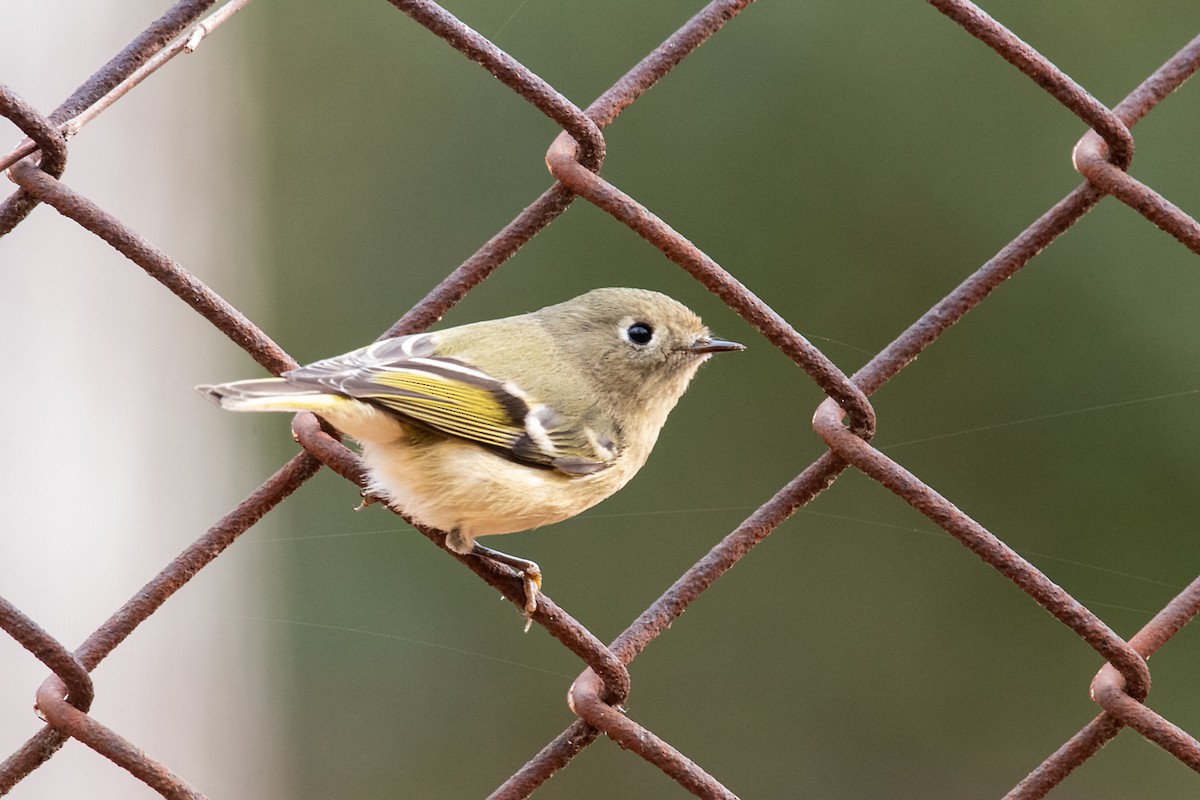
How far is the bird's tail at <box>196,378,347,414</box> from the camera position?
3.32 feet

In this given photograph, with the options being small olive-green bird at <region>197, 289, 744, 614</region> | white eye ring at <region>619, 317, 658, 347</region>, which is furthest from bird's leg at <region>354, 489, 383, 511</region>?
white eye ring at <region>619, 317, 658, 347</region>

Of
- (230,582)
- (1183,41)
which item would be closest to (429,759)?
(230,582)

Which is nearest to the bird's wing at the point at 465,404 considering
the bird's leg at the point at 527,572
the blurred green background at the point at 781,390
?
the bird's leg at the point at 527,572

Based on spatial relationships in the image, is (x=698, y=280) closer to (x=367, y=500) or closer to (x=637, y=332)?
(x=367, y=500)

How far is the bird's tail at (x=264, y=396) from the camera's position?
1012mm

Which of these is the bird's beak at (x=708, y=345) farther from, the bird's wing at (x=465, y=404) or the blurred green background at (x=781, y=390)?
the blurred green background at (x=781, y=390)

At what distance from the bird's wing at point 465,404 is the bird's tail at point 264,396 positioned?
7cm

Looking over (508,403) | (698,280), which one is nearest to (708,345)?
(508,403)

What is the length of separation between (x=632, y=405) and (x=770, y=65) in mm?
1707

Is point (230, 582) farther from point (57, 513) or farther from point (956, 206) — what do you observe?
point (956, 206)

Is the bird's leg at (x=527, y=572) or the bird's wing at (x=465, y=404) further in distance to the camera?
the bird's wing at (x=465, y=404)

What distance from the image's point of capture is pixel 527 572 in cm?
116

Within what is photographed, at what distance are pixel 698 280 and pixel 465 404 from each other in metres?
0.43

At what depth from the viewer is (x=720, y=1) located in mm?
942
